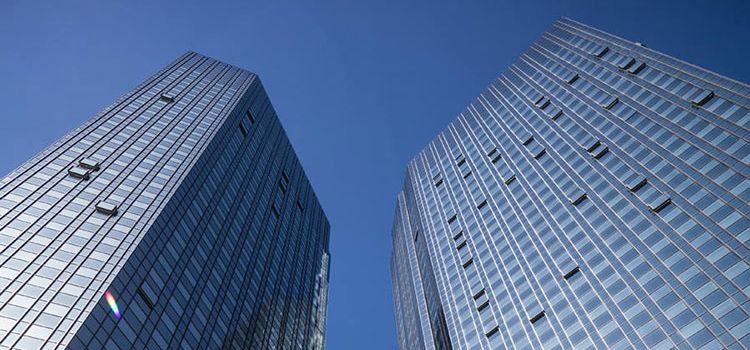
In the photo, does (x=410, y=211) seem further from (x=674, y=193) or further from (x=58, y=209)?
(x=58, y=209)

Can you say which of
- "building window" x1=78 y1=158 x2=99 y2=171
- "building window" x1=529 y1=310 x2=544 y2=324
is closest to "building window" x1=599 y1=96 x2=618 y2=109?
"building window" x1=529 y1=310 x2=544 y2=324

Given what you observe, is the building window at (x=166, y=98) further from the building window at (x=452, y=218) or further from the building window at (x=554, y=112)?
the building window at (x=554, y=112)

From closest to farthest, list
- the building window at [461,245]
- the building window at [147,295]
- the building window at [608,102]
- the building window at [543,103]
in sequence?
the building window at [147,295], the building window at [608,102], the building window at [461,245], the building window at [543,103]

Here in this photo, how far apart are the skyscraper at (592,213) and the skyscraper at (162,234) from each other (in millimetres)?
28517

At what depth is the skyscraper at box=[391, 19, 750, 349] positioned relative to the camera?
61.1 metres

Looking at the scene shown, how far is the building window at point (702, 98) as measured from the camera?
7975 centimetres

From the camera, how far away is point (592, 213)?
3174 inches

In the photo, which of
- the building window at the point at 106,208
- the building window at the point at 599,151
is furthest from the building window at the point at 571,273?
the building window at the point at 106,208

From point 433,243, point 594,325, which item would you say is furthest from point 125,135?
point 594,325

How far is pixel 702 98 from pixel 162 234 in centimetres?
6999

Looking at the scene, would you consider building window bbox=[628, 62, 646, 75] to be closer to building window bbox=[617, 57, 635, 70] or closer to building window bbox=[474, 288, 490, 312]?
building window bbox=[617, 57, 635, 70]

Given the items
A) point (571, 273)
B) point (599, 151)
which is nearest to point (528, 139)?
point (599, 151)

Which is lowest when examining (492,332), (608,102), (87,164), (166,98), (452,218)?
(492,332)

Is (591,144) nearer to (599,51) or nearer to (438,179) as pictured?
(599,51)
